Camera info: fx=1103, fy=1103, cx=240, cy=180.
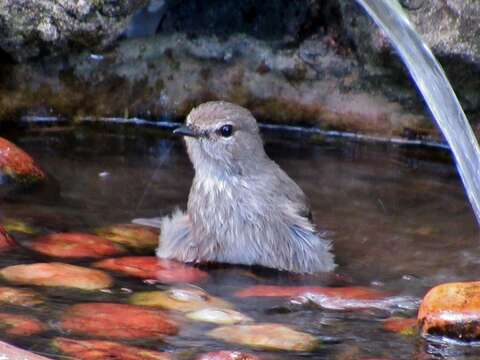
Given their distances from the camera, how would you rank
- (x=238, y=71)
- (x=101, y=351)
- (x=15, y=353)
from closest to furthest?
(x=15, y=353)
(x=101, y=351)
(x=238, y=71)

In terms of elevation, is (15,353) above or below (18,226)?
below

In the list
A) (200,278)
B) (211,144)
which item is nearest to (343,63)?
(211,144)

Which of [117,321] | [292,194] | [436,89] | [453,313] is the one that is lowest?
[117,321]

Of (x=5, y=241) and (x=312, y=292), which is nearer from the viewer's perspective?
(x=312, y=292)

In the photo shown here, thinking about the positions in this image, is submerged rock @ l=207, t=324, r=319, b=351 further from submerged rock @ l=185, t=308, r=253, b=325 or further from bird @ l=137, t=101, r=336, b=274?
bird @ l=137, t=101, r=336, b=274

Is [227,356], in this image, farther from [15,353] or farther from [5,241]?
[5,241]

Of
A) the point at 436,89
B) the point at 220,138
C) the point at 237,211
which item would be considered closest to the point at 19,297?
the point at 237,211

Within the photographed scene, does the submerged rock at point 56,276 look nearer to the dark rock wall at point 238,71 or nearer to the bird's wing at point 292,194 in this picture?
the bird's wing at point 292,194
